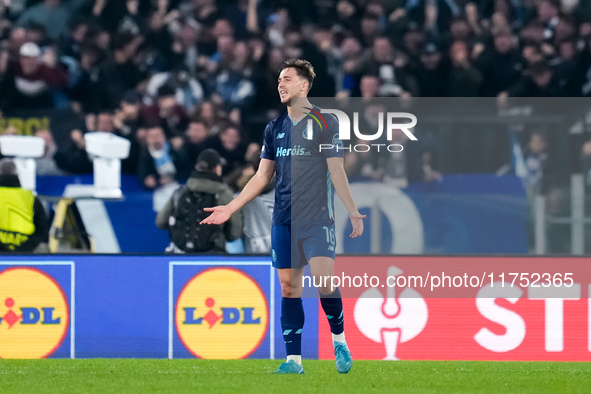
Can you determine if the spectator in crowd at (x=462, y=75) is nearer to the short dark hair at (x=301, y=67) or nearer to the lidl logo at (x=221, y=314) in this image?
the lidl logo at (x=221, y=314)

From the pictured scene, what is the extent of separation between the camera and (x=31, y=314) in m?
6.88

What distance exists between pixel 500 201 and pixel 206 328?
2321 mm

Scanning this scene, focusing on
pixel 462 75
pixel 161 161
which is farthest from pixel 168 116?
pixel 462 75

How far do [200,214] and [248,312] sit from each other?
83 cm

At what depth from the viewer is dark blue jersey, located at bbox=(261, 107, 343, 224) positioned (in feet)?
16.4

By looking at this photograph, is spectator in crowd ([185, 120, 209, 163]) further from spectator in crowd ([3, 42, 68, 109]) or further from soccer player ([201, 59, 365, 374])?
soccer player ([201, 59, 365, 374])

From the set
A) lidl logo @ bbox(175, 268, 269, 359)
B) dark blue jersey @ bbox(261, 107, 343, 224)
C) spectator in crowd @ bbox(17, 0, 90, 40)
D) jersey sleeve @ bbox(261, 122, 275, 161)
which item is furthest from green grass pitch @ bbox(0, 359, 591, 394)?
spectator in crowd @ bbox(17, 0, 90, 40)

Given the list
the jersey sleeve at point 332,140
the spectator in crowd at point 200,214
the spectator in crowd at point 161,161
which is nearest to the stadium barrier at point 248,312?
the spectator in crowd at point 200,214

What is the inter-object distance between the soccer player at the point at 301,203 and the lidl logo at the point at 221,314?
1689 mm

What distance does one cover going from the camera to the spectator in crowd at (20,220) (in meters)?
7.06

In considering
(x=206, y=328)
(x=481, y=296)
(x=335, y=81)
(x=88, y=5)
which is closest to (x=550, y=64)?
(x=335, y=81)

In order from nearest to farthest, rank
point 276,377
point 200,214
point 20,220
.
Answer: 1. point 276,377
2. point 200,214
3. point 20,220

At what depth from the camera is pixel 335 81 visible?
8.07m

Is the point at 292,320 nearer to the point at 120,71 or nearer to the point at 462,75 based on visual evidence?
the point at 462,75
